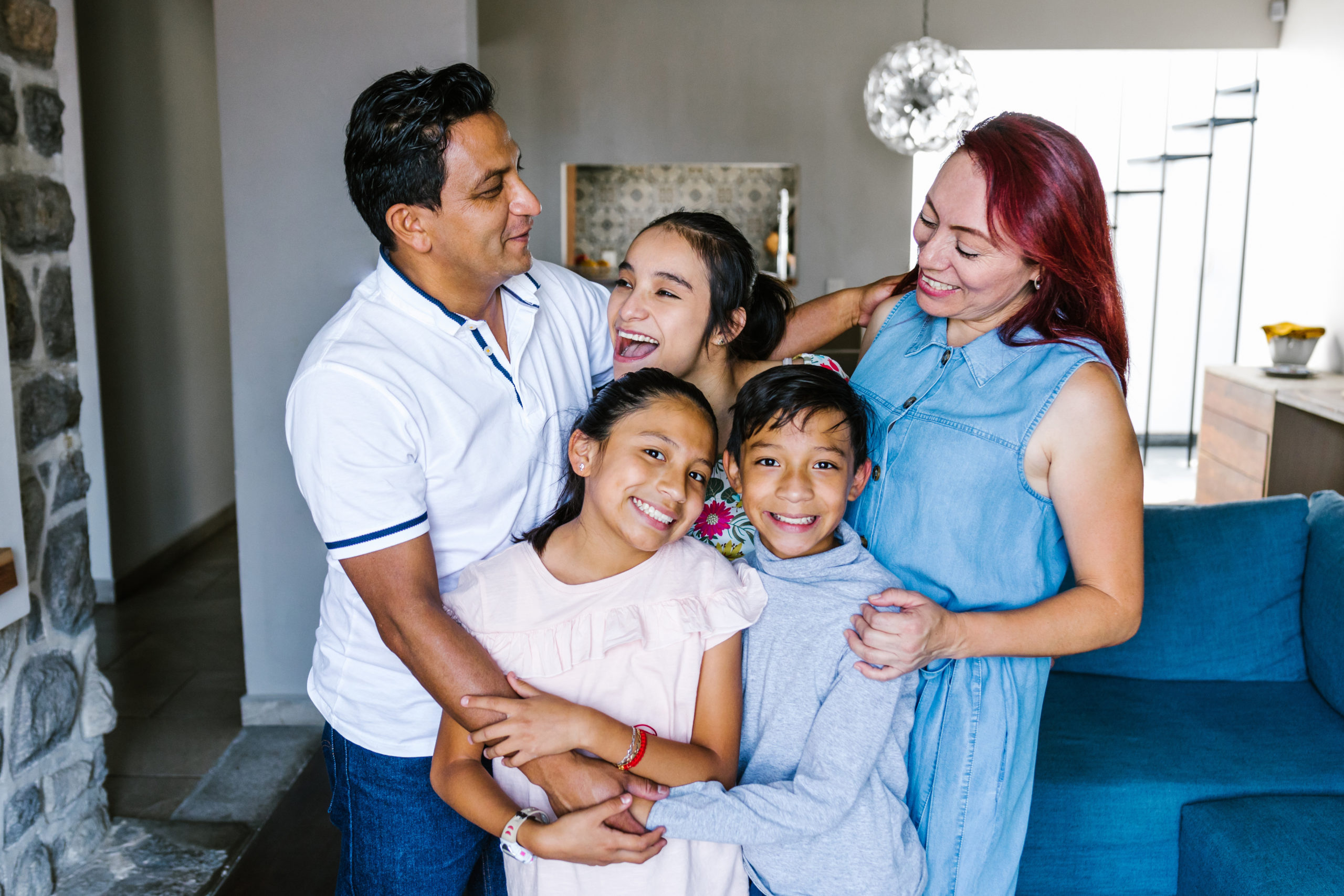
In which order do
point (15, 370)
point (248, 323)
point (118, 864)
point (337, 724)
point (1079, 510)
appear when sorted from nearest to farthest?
point (1079, 510) < point (337, 724) < point (15, 370) < point (118, 864) < point (248, 323)

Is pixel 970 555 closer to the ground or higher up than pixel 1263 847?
higher up

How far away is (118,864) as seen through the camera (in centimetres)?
237

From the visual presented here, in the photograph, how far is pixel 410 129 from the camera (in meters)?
1.35

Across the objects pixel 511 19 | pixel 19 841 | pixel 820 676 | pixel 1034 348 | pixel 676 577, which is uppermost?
pixel 511 19

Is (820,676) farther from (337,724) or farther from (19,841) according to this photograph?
(19,841)

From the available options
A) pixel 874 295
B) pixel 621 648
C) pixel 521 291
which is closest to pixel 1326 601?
pixel 874 295

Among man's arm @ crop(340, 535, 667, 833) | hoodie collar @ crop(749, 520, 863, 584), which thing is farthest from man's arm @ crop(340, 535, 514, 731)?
hoodie collar @ crop(749, 520, 863, 584)

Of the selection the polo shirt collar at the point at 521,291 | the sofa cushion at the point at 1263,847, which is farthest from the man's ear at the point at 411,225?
the sofa cushion at the point at 1263,847

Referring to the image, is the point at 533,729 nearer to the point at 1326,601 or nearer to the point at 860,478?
the point at 860,478

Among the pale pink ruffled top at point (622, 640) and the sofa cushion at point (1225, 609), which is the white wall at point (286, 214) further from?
the sofa cushion at point (1225, 609)

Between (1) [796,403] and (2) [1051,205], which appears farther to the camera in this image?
(1) [796,403]

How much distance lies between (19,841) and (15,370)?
1.00m

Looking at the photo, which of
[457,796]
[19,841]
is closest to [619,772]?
[457,796]

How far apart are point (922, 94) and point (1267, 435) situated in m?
2.18
